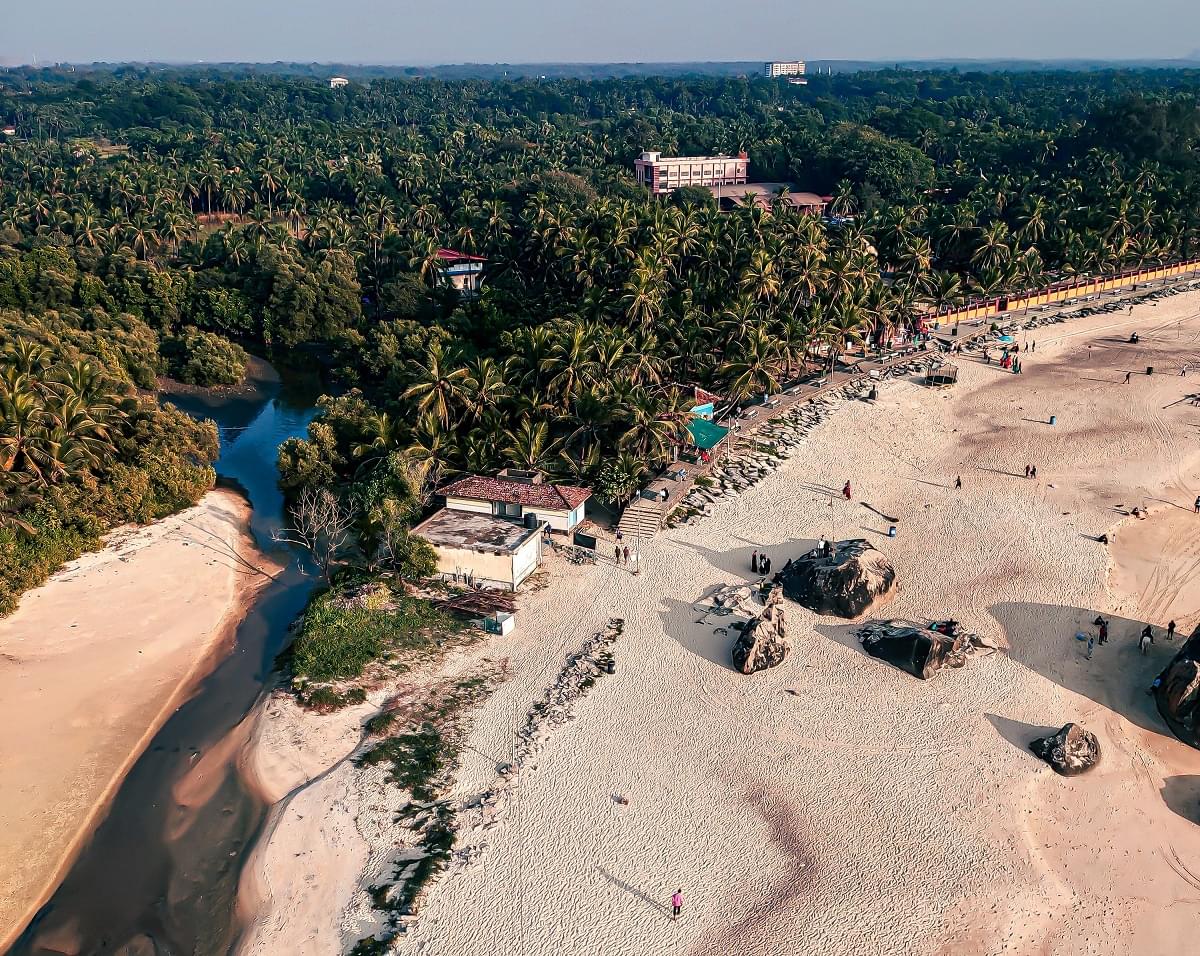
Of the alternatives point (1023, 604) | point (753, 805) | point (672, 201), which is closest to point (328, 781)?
point (753, 805)

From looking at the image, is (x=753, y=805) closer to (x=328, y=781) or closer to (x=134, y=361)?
(x=328, y=781)

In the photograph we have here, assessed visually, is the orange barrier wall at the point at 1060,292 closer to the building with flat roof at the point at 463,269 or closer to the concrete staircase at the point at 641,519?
the building with flat roof at the point at 463,269

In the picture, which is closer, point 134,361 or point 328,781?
point 328,781

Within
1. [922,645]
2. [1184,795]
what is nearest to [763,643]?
[922,645]

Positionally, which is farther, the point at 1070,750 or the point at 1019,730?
the point at 1019,730

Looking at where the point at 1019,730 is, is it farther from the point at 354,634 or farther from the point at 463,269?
the point at 463,269

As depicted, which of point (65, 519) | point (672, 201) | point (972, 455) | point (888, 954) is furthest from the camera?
point (672, 201)

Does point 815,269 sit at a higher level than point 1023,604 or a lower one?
higher
